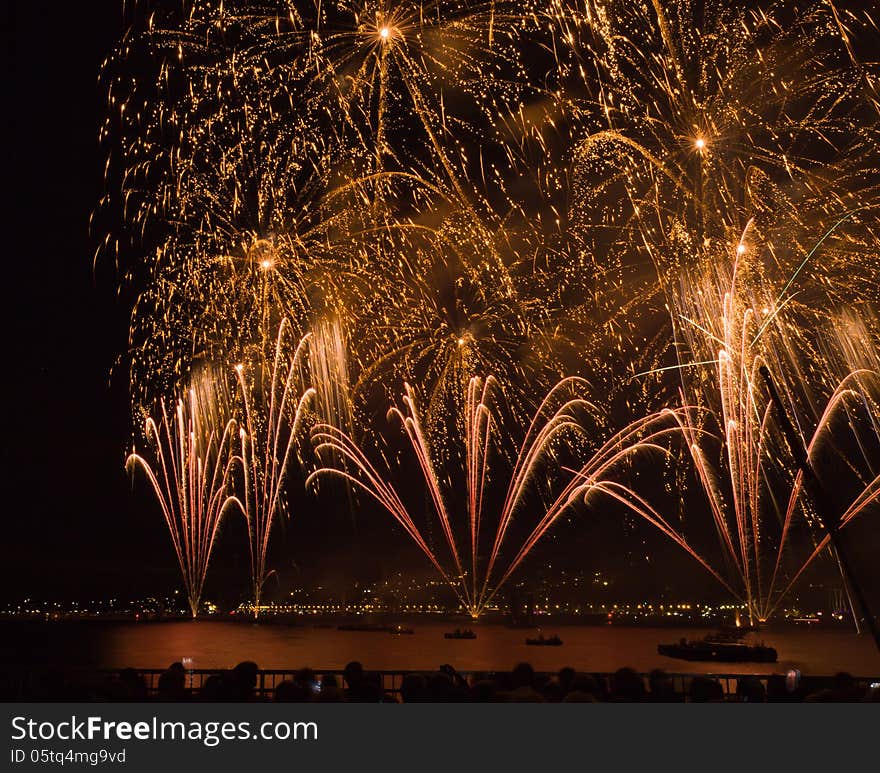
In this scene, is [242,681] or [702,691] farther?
[242,681]

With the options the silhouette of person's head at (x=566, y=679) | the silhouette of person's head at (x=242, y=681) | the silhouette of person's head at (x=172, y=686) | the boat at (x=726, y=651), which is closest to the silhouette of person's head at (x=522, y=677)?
the silhouette of person's head at (x=566, y=679)

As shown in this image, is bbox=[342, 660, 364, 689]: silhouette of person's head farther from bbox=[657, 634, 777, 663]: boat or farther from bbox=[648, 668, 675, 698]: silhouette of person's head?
bbox=[657, 634, 777, 663]: boat

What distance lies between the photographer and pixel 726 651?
217 ft

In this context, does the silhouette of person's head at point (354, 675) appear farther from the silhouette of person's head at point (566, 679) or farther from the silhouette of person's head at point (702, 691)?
the silhouette of person's head at point (702, 691)

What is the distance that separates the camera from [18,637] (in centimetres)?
10550

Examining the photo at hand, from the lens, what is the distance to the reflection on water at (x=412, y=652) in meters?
62.9

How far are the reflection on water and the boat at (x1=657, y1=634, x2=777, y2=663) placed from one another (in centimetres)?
66

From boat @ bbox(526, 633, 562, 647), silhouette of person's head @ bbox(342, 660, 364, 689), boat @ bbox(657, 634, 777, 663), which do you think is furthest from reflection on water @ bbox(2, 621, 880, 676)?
silhouette of person's head @ bbox(342, 660, 364, 689)

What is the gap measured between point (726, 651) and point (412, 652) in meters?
26.6

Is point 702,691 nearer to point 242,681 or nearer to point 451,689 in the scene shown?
point 451,689

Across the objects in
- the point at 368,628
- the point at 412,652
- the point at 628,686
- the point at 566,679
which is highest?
the point at 368,628

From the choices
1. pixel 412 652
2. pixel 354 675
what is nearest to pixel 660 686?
pixel 354 675

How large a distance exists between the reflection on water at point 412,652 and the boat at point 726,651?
66cm

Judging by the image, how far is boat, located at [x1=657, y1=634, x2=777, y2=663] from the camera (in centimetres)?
6550
